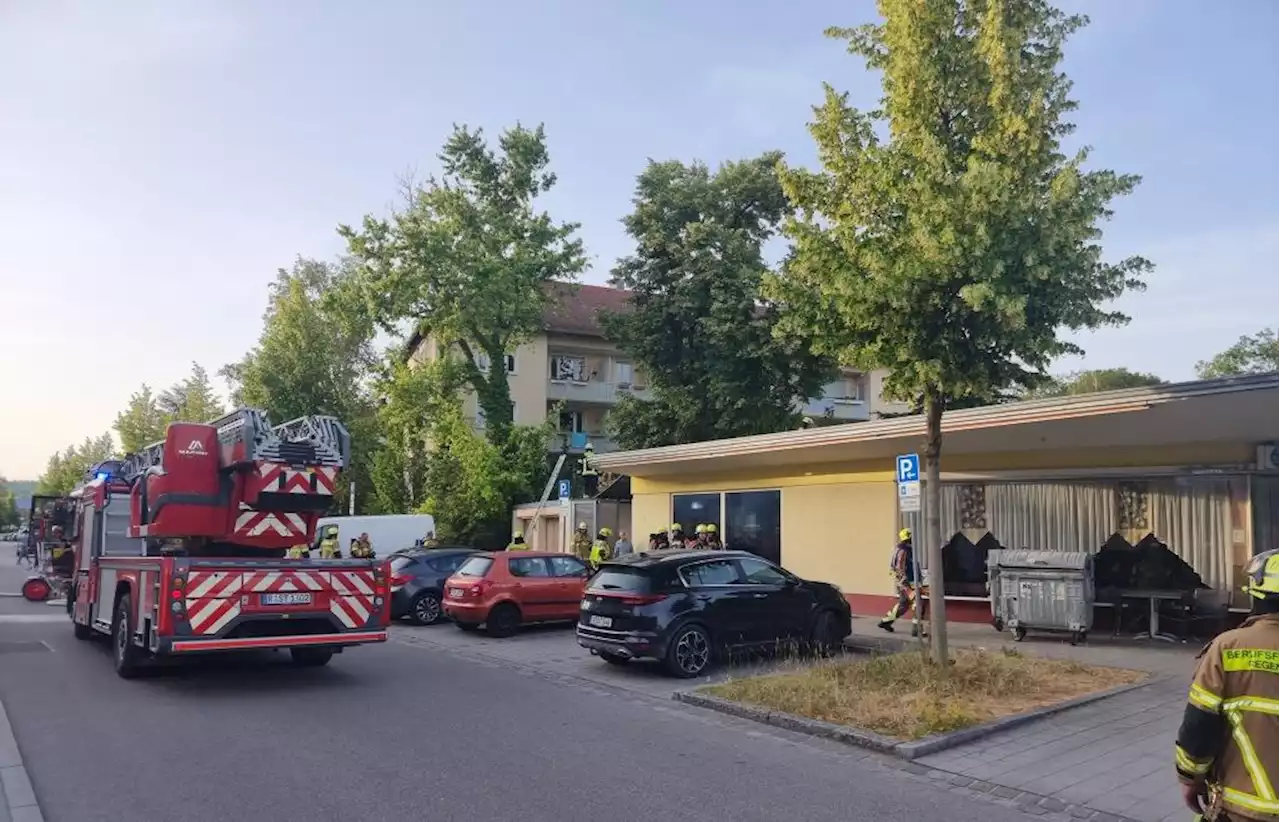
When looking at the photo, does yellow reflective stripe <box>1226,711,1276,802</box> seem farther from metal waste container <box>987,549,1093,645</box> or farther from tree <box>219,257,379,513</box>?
tree <box>219,257,379,513</box>

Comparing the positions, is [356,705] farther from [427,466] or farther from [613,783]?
[427,466]

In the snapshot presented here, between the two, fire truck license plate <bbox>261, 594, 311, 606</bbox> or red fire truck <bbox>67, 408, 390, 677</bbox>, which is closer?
red fire truck <bbox>67, 408, 390, 677</bbox>

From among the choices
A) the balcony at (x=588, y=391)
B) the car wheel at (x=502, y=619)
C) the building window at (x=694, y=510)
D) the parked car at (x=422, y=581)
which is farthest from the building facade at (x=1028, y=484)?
the balcony at (x=588, y=391)

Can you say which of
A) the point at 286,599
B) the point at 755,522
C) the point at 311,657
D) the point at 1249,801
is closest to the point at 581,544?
the point at 755,522

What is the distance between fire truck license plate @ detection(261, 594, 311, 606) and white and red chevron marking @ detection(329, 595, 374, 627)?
11.9 inches

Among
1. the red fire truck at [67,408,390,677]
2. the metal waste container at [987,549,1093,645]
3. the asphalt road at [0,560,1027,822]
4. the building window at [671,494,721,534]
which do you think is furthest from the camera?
the building window at [671,494,721,534]

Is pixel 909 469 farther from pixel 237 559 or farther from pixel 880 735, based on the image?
pixel 237 559

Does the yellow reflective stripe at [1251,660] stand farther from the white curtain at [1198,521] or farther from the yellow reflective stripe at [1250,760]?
the white curtain at [1198,521]

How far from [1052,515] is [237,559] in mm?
12506

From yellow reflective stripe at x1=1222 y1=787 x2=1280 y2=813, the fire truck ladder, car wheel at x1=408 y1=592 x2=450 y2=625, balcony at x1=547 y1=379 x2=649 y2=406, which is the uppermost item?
balcony at x1=547 y1=379 x2=649 y2=406

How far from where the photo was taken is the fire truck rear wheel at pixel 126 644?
11.7 meters

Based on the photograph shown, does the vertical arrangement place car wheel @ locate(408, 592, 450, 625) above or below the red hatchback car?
below

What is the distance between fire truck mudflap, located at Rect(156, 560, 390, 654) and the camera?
10.6 metres

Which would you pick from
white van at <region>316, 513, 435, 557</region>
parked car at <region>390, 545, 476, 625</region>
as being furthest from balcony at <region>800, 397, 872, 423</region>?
parked car at <region>390, 545, 476, 625</region>
